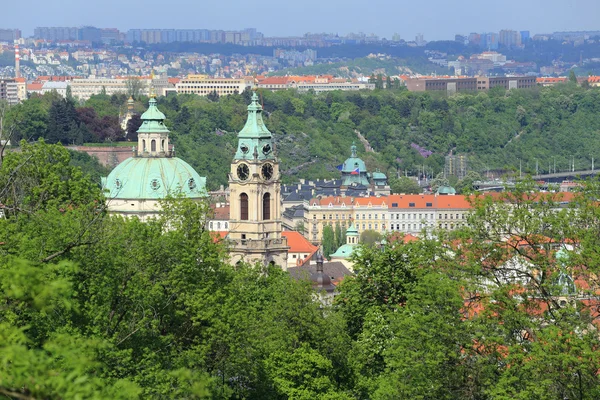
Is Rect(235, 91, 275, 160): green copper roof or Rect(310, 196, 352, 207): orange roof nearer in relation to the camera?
Rect(235, 91, 275, 160): green copper roof

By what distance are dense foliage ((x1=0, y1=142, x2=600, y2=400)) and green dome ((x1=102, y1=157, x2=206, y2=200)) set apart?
28.3m

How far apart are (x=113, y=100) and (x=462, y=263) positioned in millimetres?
135199

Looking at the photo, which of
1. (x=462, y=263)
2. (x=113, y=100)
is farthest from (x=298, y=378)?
(x=113, y=100)

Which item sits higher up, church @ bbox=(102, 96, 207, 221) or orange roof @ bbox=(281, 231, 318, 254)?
church @ bbox=(102, 96, 207, 221)

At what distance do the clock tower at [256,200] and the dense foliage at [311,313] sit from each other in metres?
23.9

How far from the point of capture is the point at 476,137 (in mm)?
186625

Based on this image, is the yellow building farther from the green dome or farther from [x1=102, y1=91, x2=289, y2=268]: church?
[x1=102, y1=91, x2=289, y2=268]: church

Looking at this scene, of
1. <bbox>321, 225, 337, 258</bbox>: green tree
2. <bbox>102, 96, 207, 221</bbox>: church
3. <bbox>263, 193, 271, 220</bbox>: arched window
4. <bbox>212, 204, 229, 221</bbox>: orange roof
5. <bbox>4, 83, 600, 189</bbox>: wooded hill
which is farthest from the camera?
<bbox>4, 83, 600, 189</bbox>: wooded hill

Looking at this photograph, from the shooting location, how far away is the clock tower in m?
68.1

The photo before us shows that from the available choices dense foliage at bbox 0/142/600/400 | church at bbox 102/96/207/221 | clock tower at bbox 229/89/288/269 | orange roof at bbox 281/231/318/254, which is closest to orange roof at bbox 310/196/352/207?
orange roof at bbox 281/231/318/254

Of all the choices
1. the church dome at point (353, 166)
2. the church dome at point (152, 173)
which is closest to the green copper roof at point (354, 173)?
the church dome at point (353, 166)

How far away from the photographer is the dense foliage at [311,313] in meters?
33.0

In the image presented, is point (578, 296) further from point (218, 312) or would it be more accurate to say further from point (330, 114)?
point (330, 114)

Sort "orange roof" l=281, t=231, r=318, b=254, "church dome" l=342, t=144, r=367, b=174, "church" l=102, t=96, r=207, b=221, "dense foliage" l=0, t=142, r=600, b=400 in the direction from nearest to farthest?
"dense foliage" l=0, t=142, r=600, b=400
"church" l=102, t=96, r=207, b=221
"orange roof" l=281, t=231, r=318, b=254
"church dome" l=342, t=144, r=367, b=174
